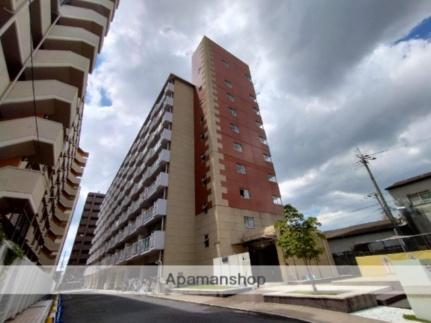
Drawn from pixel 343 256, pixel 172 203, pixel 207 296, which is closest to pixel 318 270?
pixel 343 256

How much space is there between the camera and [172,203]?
78.0 ft

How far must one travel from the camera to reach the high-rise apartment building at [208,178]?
2161cm

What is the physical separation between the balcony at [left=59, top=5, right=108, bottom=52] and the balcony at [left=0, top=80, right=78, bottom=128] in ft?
22.9

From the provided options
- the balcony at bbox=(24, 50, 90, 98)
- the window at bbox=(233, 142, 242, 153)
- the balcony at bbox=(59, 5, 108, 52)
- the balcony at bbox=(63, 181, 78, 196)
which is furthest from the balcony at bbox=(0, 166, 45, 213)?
the balcony at bbox=(63, 181, 78, 196)

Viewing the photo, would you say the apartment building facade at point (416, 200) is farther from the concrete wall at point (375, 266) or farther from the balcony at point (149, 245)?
the balcony at point (149, 245)

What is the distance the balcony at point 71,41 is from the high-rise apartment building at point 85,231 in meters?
83.3

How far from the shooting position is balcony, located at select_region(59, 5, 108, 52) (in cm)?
1431

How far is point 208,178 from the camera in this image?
78.4 feet

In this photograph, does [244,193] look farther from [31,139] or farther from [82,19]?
[82,19]

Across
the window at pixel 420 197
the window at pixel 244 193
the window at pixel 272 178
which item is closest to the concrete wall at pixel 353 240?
the window at pixel 420 197

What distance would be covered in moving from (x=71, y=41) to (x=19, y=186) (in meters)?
9.29

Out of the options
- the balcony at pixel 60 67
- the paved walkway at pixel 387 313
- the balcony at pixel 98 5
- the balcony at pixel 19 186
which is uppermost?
the balcony at pixel 98 5

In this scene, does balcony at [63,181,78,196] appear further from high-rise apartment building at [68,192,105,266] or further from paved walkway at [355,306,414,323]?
high-rise apartment building at [68,192,105,266]

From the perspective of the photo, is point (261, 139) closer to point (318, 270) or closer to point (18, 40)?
point (318, 270)
